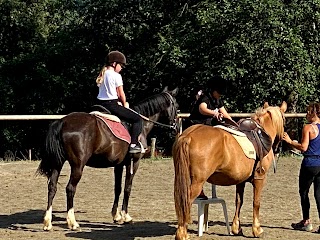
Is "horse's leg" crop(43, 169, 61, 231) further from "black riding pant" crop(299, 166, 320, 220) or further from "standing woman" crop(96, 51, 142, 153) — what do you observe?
"black riding pant" crop(299, 166, 320, 220)

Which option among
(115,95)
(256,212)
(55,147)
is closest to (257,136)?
(256,212)

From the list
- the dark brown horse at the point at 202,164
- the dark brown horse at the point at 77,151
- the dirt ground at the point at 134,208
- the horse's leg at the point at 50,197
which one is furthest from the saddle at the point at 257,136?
the horse's leg at the point at 50,197

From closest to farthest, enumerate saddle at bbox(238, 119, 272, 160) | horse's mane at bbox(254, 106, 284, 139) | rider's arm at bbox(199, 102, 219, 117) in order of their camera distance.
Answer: saddle at bbox(238, 119, 272, 160) → rider's arm at bbox(199, 102, 219, 117) → horse's mane at bbox(254, 106, 284, 139)

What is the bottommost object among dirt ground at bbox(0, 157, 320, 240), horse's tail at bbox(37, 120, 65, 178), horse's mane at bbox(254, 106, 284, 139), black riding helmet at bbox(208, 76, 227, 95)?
dirt ground at bbox(0, 157, 320, 240)

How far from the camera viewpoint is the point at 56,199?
1202 cm

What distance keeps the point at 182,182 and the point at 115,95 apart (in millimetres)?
2577

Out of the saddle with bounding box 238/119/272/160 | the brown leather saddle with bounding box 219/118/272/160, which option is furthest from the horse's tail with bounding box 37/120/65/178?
the saddle with bounding box 238/119/272/160

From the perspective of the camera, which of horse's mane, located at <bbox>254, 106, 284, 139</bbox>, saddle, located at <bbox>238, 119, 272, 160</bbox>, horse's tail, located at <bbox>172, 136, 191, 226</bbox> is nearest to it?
horse's tail, located at <bbox>172, 136, 191, 226</bbox>

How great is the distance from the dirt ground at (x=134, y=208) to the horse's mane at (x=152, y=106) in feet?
5.32

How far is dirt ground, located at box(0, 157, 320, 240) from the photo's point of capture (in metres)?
8.59

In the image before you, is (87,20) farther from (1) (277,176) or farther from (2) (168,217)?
(2) (168,217)

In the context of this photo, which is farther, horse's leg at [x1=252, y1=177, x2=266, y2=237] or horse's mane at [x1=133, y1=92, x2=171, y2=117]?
horse's mane at [x1=133, y1=92, x2=171, y2=117]

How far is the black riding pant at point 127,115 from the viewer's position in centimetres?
945

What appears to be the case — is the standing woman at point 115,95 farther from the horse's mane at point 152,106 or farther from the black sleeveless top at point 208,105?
the black sleeveless top at point 208,105
